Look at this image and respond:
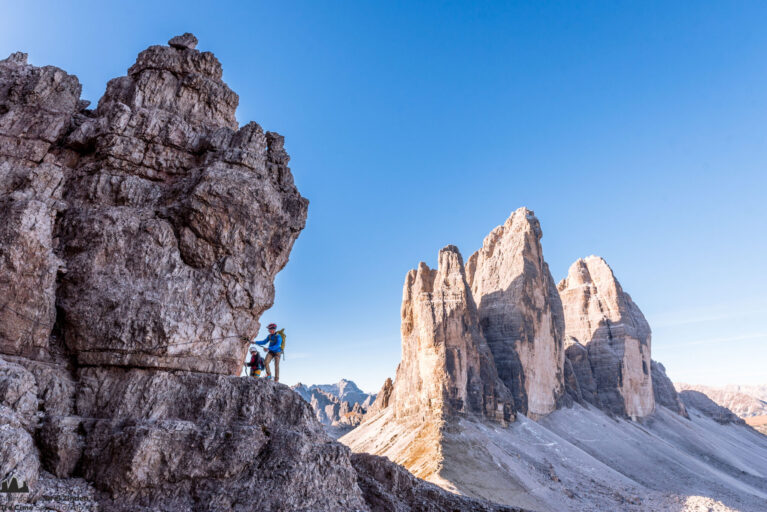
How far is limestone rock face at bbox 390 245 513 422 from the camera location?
168ft

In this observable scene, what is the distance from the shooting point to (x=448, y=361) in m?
52.4

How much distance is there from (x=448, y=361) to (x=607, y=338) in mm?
44416

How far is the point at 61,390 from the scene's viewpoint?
11.0 meters

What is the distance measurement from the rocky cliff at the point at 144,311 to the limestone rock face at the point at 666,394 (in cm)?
9721

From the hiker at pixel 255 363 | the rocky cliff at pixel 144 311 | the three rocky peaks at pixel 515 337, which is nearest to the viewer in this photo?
the rocky cliff at pixel 144 311

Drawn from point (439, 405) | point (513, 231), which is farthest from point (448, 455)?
point (513, 231)

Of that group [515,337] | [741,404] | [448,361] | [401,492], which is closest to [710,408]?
[515,337]

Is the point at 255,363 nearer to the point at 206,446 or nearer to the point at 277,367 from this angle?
the point at 277,367

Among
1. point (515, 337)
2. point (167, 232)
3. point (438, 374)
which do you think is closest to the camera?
point (167, 232)

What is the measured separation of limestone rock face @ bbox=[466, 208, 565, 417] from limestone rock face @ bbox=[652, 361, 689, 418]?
3810cm

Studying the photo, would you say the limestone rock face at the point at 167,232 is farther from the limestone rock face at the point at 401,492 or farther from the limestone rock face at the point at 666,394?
the limestone rock face at the point at 666,394

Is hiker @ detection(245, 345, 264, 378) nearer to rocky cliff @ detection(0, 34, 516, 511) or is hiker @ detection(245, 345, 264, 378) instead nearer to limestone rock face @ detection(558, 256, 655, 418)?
rocky cliff @ detection(0, 34, 516, 511)

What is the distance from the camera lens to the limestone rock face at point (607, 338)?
77.4 m

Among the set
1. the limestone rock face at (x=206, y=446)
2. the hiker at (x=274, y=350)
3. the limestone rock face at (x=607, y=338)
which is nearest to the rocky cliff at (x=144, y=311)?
the limestone rock face at (x=206, y=446)
